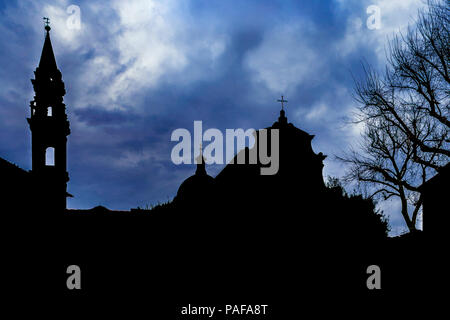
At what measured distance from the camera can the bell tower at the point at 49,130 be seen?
26.9m

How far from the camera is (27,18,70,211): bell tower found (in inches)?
1059

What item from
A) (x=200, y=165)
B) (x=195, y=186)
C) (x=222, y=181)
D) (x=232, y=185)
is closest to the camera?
(x=232, y=185)

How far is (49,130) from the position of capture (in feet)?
88.7

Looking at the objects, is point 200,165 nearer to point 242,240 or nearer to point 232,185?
point 232,185

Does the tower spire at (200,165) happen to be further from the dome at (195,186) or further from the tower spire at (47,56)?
the tower spire at (47,56)

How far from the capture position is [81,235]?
15.9 m

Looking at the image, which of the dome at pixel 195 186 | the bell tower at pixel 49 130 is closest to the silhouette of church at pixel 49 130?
the bell tower at pixel 49 130

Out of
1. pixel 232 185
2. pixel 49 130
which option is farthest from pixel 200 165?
pixel 49 130

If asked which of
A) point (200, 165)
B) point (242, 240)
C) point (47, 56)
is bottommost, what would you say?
point (242, 240)

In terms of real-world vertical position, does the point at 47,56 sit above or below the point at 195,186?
above
